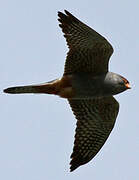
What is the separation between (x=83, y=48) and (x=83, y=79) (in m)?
0.69

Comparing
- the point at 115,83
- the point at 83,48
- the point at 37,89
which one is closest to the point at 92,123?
the point at 115,83

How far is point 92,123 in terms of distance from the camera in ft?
44.9

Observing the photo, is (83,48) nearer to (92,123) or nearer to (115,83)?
(115,83)

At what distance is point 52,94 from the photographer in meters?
12.7

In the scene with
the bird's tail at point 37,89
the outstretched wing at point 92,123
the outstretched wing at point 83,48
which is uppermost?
the outstretched wing at point 83,48

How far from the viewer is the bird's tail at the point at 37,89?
12.3 m

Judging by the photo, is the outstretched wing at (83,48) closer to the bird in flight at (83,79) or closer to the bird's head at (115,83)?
the bird in flight at (83,79)

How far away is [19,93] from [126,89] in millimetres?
2378

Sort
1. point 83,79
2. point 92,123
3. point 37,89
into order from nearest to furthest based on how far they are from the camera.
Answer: point 37,89 < point 83,79 < point 92,123

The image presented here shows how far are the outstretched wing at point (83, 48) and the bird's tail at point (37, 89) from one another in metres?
0.45

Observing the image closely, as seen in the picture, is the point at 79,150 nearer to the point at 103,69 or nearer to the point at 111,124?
the point at 111,124

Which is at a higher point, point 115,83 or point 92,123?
point 115,83

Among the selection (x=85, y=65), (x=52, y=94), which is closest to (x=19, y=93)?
(x=52, y=94)

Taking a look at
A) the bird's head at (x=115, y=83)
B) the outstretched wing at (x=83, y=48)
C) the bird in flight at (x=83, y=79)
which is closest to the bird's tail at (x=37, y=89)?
the bird in flight at (x=83, y=79)
